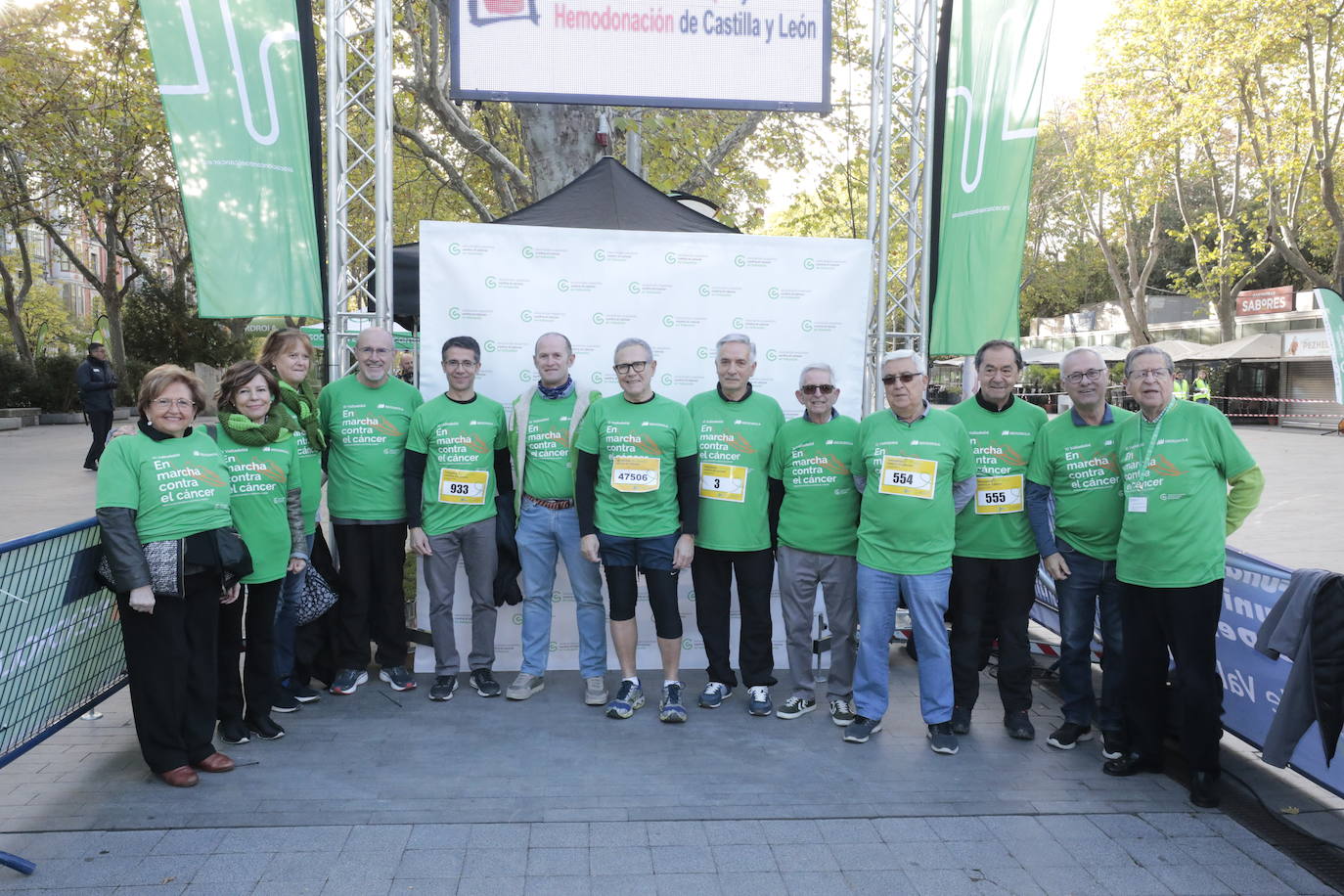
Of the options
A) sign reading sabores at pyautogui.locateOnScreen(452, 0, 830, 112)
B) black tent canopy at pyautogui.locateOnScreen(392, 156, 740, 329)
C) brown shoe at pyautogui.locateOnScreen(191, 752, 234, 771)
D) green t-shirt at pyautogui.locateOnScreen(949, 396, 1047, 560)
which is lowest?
brown shoe at pyautogui.locateOnScreen(191, 752, 234, 771)

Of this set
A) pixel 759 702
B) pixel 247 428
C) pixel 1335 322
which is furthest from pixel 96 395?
pixel 1335 322

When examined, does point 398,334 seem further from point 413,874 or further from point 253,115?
point 413,874

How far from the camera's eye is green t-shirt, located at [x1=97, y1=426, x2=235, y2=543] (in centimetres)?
339

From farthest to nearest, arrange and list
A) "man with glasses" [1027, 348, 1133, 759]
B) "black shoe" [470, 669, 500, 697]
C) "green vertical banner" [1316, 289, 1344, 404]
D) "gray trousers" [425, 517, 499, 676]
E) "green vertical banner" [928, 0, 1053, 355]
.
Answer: "green vertical banner" [1316, 289, 1344, 404]
"green vertical banner" [928, 0, 1053, 355]
"black shoe" [470, 669, 500, 697]
"gray trousers" [425, 517, 499, 676]
"man with glasses" [1027, 348, 1133, 759]

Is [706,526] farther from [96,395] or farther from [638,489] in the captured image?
[96,395]

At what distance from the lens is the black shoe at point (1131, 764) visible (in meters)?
3.94

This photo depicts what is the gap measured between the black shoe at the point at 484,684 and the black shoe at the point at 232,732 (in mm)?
1157

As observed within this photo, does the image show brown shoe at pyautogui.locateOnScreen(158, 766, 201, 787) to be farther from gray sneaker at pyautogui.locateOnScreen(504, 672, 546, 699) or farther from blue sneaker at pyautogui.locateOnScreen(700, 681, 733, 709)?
blue sneaker at pyautogui.locateOnScreen(700, 681, 733, 709)

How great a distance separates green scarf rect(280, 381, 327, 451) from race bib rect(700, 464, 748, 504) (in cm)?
186

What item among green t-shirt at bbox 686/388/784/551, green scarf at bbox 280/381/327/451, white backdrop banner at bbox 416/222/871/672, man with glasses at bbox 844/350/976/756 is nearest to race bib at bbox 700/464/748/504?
green t-shirt at bbox 686/388/784/551

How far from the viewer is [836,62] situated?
1352cm

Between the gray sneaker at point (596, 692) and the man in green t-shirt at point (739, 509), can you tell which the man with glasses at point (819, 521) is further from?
the gray sneaker at point (596, 692)

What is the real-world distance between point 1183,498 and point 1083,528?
21.0 inches

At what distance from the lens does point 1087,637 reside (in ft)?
13.8
